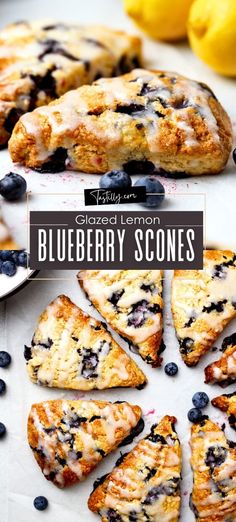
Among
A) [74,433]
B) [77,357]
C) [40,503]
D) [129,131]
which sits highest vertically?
[129,131]

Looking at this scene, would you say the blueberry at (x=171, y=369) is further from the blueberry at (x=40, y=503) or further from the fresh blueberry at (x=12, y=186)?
the fresh blueberry at (x=12, y=186)

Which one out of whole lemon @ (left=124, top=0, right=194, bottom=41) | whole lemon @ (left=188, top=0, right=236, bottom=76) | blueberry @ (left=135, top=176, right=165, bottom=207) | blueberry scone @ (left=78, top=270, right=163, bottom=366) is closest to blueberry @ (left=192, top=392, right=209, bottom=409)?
blueberry scone @ (left=78, top=270, right=163, bottom=366)

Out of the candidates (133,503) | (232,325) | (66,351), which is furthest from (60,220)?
(133,503)

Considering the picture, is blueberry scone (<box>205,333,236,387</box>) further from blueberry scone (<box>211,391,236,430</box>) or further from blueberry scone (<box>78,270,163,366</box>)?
blueberry scone (<box>78,270,163,366</box>)

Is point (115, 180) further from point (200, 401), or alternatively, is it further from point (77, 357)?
point (200, 401)

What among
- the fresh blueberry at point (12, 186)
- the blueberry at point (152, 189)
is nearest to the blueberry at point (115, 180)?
the blueberry at point (152, 189)

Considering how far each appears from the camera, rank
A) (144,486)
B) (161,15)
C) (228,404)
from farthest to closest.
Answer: (161,15), (228,404), (144,486)

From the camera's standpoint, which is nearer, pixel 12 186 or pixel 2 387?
pixel 2 387

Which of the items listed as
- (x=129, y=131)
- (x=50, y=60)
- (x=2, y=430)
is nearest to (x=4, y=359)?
(x=2, y=430)
